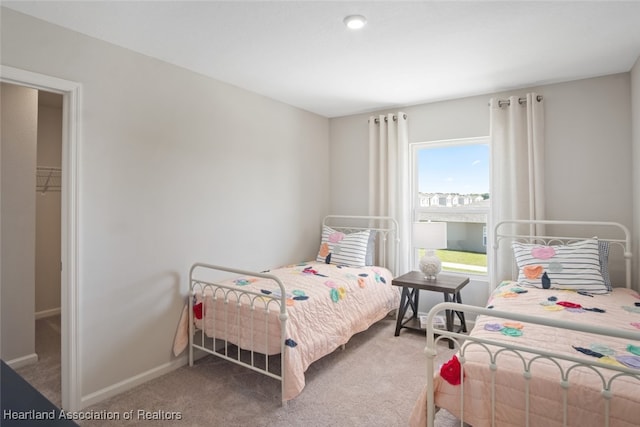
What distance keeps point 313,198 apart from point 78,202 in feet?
8.36

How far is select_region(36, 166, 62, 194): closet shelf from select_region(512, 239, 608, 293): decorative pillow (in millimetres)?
4873

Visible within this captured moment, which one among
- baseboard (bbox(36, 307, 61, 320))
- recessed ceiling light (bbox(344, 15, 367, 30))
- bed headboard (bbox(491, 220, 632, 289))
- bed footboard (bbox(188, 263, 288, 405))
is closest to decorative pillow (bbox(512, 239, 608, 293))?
bed headboard (bbox(491, 220, 632, 289))

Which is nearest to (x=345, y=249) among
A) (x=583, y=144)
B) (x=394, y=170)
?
(x=394, y=170)

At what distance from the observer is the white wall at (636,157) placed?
2670 millimetres

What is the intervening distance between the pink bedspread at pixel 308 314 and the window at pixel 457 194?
92 centimetres

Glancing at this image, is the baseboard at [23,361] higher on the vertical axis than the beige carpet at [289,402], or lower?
higher

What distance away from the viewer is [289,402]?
7.47ft

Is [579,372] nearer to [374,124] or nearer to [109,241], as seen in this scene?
[109,241]

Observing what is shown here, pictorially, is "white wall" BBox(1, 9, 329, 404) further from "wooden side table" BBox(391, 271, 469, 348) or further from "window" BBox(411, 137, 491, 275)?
"window" BBox(411, 137, 491, 275)

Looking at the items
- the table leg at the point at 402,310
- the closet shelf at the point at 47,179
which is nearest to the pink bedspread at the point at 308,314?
the table leg at the point at 402,310

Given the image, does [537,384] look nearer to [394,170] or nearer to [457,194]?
[457,194]

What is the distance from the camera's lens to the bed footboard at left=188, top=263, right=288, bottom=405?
2312 mm

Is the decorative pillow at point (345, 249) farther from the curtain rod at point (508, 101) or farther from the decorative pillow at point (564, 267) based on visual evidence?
the curtain rod at point (508, 101)

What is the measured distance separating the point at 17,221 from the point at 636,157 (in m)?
4.92
